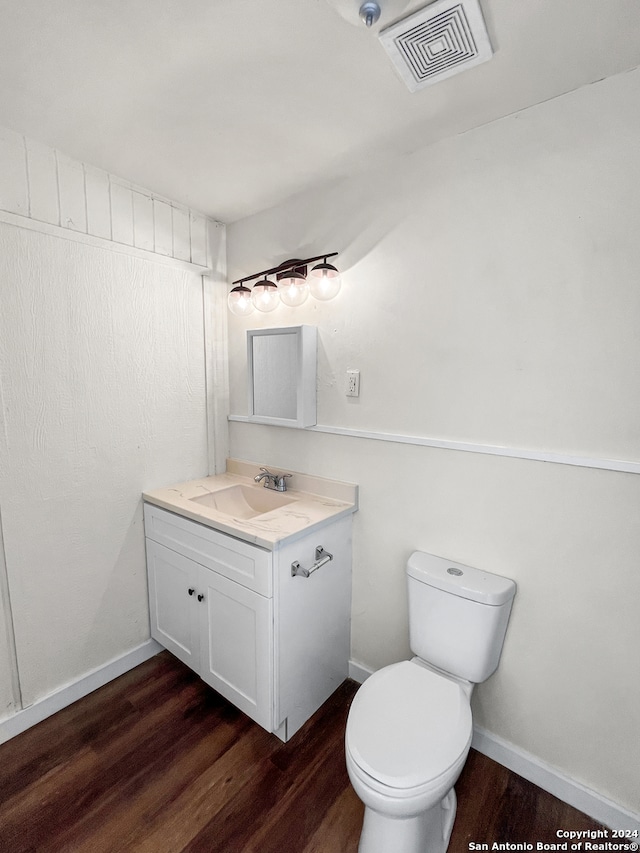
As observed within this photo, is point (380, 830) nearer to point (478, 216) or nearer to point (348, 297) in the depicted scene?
point (348, 297)

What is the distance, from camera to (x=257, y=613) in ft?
4.69

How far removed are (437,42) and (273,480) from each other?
5.49 feet

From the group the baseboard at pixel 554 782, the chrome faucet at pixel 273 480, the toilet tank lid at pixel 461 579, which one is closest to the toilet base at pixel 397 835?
the baseboard at pixel 554 782

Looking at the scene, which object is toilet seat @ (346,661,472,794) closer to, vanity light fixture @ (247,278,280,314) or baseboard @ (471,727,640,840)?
baseboard @ (471,727,640,840)

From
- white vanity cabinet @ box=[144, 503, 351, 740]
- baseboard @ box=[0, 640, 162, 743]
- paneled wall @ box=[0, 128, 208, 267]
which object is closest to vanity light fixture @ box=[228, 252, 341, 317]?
paneled wall @ box=[0, 128, 208, 267]

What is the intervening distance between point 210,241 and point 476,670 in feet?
7.47

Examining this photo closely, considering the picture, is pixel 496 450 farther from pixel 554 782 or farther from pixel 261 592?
pixel 554 782

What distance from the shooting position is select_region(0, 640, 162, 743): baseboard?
60.6 inches

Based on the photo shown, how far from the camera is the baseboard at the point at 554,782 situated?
1.22m

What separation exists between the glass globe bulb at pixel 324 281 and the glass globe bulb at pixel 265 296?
0.23 meters

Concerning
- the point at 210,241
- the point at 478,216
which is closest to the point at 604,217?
the point at 478,216

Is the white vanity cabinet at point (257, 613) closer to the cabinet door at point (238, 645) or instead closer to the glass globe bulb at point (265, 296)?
the cabinet door at point (238, 645)

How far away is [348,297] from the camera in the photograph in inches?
67.1

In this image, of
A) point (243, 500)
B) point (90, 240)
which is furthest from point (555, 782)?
point (90, 240)
